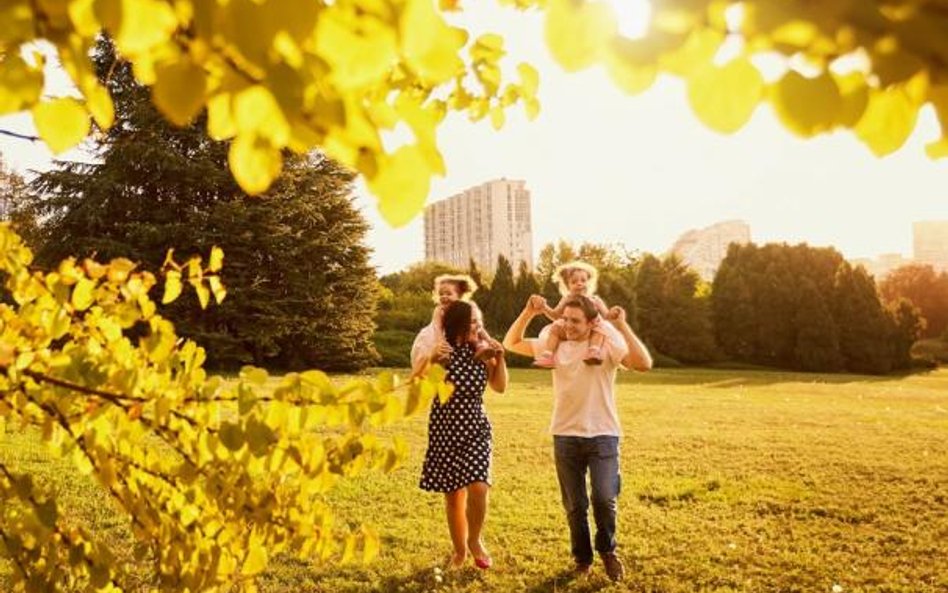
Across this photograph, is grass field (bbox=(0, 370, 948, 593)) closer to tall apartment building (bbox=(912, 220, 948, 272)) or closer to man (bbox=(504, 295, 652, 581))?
man (bbox=(504, 295, 652, 581))

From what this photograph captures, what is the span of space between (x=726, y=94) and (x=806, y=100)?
80 mm

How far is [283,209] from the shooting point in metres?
25.1

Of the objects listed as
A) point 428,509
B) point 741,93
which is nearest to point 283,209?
point 428,509

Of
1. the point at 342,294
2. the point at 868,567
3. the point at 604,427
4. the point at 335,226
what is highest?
the point at 335,226

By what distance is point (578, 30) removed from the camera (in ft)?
2.75

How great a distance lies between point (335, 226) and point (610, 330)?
2272cm

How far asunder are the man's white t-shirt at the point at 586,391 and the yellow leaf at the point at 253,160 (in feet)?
13.6

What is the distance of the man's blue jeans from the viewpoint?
4895mm

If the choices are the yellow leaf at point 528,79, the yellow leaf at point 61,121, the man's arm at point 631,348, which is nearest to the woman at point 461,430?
the man's arm at point 631,348

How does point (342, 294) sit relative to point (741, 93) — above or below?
above

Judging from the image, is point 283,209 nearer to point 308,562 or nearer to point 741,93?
point 308,562

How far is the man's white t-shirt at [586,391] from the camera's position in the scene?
193 inches

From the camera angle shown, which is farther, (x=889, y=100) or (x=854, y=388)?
(x=854, y=388)

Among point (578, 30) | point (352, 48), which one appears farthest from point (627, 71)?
point (352, 48)
